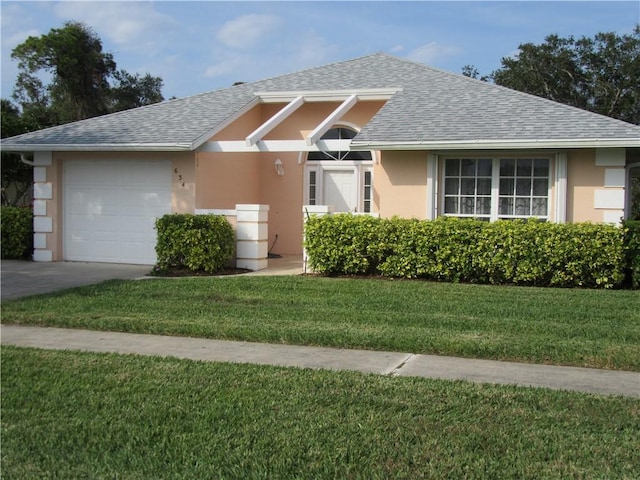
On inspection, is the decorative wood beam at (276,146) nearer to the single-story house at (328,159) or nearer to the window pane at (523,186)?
the single-story house at (328,159)

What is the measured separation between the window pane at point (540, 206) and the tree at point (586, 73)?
2400 centimetres

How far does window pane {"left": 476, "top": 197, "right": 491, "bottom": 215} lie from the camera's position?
547 inches

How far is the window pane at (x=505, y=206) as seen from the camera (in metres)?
13.8

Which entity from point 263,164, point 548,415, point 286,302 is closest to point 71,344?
point 286,302

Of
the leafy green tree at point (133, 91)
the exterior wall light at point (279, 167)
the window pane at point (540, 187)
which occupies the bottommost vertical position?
the window pane at point (540, 187)

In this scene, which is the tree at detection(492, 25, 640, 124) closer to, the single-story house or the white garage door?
the single-story house

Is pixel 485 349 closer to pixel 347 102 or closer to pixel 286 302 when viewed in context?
pixel 286 302

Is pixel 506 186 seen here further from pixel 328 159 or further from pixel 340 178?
pixel 328 159

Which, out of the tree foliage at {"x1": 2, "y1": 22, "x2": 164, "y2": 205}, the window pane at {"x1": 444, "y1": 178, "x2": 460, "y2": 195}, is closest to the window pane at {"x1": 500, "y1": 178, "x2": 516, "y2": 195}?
the window pane at {"x1": 444, "y1": 178, "x2": 460, "y2": 195}

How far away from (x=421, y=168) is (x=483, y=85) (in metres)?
3.63

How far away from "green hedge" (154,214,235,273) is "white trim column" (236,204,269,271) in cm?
45


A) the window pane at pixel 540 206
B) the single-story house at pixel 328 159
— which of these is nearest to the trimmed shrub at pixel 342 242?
the single-story house at pixel 328 159

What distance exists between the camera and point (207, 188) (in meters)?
15.6

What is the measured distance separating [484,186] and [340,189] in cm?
445
